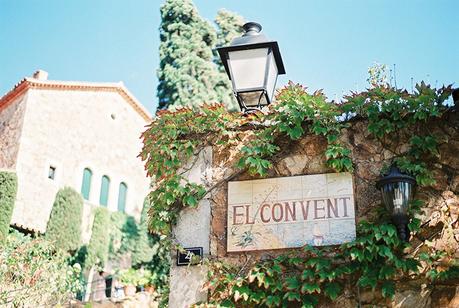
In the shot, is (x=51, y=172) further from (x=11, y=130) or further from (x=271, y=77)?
(x=271, y=77)

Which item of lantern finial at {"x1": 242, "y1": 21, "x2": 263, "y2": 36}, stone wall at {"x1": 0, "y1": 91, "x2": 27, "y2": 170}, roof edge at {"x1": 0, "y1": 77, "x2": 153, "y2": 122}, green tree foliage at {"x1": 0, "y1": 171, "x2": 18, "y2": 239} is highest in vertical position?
roof edge at {"x1": 0, "y1": 77, "x2": 153, "y2": 122}

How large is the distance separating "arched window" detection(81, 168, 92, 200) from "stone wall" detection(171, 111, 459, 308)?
15.6 metres

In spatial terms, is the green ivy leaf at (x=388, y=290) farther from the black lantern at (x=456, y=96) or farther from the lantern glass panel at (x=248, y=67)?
the lantern glass panel at (x=248, y=67)

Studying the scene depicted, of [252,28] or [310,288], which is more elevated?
[252,28]

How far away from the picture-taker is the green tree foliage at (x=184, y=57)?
2117 centimetres

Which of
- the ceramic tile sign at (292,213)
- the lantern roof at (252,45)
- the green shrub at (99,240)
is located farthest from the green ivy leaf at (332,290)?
the green shrub at (99,240)

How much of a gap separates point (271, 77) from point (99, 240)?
15.3 meters

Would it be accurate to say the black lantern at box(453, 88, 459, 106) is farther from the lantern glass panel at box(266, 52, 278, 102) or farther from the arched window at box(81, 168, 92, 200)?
the arched window at box(81, 168, 92, 200)

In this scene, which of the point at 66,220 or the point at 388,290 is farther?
the point at 66,220

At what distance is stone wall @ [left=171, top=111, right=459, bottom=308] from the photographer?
4254mm

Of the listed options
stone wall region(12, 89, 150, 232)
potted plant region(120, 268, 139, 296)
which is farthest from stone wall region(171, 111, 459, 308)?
stone wall region(12, 89, 150, 232)

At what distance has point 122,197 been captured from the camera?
21.8 m

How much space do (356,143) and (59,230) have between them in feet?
47.3

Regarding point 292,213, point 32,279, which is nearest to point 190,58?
point 32,279
